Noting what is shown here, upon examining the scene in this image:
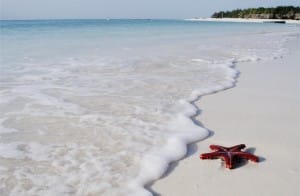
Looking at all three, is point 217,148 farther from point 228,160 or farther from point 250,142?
point 250,142

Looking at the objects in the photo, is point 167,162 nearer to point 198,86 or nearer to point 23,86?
point 198,86

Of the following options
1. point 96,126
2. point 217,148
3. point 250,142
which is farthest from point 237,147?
point 96,126

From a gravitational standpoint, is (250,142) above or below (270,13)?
below

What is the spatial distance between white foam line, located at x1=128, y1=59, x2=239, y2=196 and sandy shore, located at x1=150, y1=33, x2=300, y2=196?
0.09m

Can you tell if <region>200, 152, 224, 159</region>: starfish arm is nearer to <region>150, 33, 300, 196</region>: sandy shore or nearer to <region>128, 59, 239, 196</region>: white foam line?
<region>150, 33, 300, 196</region>: sandy shore

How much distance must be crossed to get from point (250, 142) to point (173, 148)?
853 mm

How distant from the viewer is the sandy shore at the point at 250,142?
108 inches

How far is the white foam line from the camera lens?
2.85 metres

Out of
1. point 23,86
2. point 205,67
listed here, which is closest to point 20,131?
point 23,86

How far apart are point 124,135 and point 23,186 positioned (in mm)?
1305

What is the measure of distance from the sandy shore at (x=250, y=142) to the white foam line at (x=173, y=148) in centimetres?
9

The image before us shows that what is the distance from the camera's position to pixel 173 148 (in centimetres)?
346

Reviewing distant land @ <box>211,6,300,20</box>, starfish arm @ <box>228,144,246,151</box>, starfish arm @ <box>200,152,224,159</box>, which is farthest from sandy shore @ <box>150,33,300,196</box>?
distant land @ <box>211,6,300,20</box>

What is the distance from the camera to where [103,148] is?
345cm
